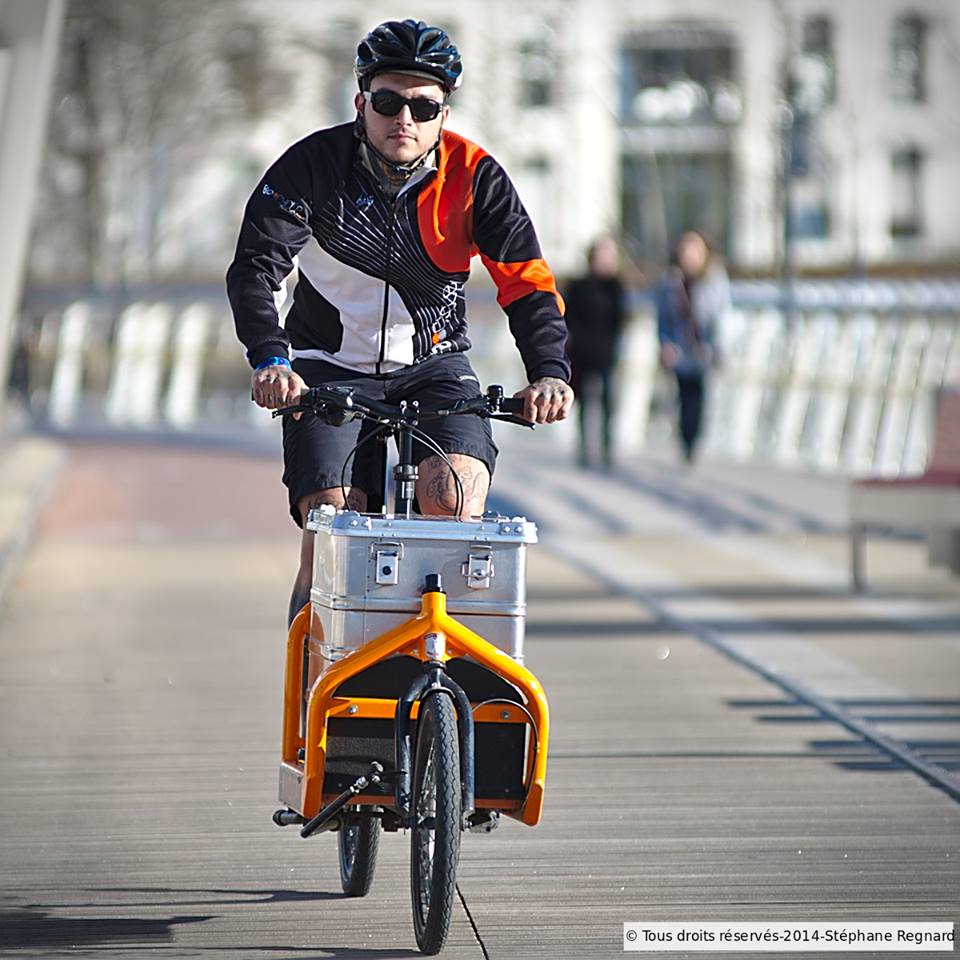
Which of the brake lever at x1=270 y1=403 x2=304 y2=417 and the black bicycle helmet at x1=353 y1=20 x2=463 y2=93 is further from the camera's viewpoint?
the black bicycle helmet at x1=353 y1=20 x2=463 y2=93

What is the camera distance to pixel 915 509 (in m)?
13.5

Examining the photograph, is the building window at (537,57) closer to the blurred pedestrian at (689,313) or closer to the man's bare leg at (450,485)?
the blurred pedestrian at (689,313)

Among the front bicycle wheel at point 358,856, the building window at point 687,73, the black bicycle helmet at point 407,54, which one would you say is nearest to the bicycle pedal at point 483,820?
the front bicycle wheel at point 358,856

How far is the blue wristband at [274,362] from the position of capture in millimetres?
5836

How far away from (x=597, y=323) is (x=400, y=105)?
1478cm

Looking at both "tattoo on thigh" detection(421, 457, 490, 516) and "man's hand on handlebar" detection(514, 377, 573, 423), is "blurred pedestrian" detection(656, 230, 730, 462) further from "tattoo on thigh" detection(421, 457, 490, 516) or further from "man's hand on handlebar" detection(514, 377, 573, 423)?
"man's hand on handlebar" detection(514, 377, 573, 423)

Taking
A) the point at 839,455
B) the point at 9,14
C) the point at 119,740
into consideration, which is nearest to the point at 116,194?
the point at 839,455

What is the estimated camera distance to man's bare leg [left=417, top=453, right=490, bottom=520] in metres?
6.02

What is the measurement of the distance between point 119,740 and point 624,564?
21.8ft

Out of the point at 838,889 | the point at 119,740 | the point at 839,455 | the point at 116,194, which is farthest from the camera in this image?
the point at 116,194

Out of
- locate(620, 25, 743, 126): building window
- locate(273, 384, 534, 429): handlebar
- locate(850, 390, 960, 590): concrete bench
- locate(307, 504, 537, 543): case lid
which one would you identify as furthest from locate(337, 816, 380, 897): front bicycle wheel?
locate(620, 25, 743, 126): building window

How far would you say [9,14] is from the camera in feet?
49.4

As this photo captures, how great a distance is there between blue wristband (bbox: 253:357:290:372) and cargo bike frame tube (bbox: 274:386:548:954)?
11 cm

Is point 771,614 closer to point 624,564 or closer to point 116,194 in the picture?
point 624,564
